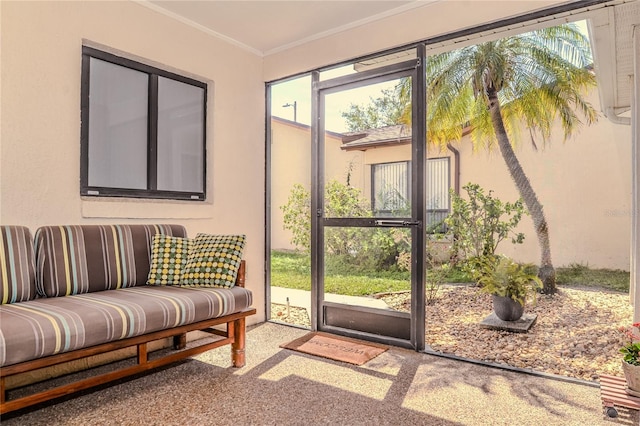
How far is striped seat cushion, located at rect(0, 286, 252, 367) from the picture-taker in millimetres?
1818

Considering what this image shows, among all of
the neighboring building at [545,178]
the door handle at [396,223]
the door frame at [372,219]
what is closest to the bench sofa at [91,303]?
the door frame at [372,219]

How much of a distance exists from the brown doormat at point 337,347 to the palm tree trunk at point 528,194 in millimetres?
1273

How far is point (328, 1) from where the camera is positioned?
3.18 metres

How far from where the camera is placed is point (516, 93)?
9.57ft

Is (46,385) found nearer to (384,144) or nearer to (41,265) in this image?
(41,265)

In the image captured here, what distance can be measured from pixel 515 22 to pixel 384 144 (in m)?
1.23

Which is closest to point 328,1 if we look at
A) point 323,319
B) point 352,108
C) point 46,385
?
point 352,108

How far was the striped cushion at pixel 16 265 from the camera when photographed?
7.41ft

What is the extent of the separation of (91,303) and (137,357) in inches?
16.0

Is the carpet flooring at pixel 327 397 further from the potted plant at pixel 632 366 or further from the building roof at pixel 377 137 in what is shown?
the building roof at pixel 377 137

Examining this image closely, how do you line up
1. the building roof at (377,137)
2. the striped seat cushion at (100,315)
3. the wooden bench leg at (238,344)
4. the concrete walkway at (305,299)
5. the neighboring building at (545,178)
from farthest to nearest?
the concrete walkway at (305,299) < the building roof at (377,137) < the wooden bench leg at (238,344) < the neighboring building at (545,178) < the striped seat cushion at (100,315)

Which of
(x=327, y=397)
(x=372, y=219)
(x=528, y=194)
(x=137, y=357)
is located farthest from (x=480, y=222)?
(x=137, y=357)

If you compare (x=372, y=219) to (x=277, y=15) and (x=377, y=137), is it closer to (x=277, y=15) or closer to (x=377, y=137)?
(x=377, y=137)

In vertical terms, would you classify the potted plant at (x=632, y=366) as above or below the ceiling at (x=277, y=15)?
below
